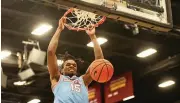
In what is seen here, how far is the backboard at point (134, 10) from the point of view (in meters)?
4.62

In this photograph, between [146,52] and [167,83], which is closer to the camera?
[146,52]

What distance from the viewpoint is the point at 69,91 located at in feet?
13.7

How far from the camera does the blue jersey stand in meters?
4.14

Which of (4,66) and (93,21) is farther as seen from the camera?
(4,66)

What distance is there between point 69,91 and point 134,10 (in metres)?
1.40

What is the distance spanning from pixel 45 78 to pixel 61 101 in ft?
24.6

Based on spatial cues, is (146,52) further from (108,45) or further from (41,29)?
(41,29)

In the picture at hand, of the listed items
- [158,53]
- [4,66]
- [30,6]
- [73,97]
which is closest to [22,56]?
[4,66]

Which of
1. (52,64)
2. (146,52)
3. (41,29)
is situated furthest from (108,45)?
(52,64)

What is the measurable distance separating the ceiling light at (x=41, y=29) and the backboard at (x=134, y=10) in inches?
138

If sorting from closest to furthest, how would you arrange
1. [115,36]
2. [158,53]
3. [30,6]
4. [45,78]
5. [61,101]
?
[61,101] < [30,6] < [115,36] < [158,53] < [45,78]

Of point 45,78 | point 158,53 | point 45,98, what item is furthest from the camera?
point 45,98

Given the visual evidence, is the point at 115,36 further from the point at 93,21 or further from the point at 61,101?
the point at 61,101

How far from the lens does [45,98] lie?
45.2 feet
